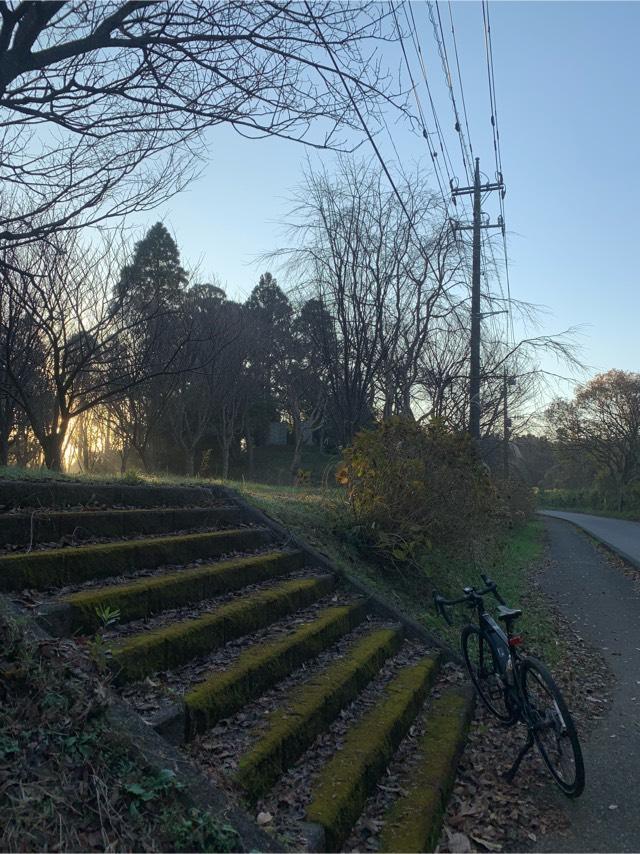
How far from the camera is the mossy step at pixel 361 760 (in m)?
3.66

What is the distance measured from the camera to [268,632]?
5527 mm

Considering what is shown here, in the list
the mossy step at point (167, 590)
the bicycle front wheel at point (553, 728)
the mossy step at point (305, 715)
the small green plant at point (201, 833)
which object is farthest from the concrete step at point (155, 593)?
the bicycle front wheel at point (553, 728)

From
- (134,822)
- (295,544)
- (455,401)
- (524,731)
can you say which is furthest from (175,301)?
(134,822)

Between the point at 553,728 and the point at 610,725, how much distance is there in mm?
1839

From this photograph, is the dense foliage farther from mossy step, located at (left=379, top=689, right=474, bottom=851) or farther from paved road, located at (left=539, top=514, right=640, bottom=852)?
mossy step, located at (left=379, top=689, right=474, bottom=851)

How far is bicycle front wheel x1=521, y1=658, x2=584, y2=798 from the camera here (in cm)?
451

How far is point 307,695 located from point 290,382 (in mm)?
24362

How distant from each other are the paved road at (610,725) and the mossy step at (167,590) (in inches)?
113

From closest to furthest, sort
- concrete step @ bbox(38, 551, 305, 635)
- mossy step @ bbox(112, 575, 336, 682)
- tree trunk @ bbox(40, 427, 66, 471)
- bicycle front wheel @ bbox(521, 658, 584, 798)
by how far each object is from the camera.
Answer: mossy step @ bbox(112, 575, 336, 682) < concrete step @ bbox(38, 551, 305, 635) < bicycle front wheel @ bbox(521, 658, 584, 798) < tree trunk @ bbox(40, 427, 66, 471)

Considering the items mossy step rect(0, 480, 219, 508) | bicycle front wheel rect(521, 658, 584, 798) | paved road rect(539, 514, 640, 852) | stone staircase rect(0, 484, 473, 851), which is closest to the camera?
stone staircase rect(0, 484, 473, 851)

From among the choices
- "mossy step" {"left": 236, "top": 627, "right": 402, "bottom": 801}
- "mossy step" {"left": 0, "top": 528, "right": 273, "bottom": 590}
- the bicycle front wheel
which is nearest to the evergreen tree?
"mossy step" {"left": 0, "top": 528, "right": 273, "bottom": 590}

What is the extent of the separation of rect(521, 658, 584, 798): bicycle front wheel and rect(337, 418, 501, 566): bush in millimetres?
3843

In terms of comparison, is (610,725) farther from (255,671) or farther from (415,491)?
(415,491)

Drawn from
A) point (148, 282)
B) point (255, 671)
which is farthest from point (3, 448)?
point (255, 671)
